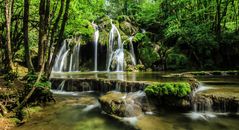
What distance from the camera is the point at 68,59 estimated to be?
25.2 meters

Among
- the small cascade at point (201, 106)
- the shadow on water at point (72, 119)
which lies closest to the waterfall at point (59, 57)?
the shadow on water at point (72, 119)

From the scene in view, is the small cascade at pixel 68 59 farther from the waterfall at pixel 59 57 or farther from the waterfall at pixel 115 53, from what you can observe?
the waterfall at pixel 115 53

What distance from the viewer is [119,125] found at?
8.03 m

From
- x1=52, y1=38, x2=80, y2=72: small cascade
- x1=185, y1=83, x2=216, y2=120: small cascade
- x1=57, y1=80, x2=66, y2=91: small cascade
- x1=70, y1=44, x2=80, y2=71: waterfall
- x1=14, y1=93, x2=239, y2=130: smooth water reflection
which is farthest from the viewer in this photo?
x1=70, y1=44, x2=80, y2=71: waterfall

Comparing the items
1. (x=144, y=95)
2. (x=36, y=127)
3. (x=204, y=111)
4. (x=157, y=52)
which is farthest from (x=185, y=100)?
(x=157, y=52)

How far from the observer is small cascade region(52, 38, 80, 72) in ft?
81.9

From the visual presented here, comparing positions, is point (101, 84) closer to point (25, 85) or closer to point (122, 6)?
point (25, 85)

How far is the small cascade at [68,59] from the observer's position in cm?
2497

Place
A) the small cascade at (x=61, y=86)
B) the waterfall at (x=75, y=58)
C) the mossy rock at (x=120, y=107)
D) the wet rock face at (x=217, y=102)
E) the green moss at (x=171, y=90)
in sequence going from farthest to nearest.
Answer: the waterfall at (x=75, y=58) → the small cascade at (x=61, y=86) → the green moss at (x=171, y=90) → the wet rock face at (x=217, y=102) → the mossy rock at (x=120, y=107)

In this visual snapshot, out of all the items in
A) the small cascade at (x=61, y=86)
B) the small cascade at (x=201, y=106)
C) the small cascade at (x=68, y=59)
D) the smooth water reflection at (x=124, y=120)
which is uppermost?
the small cascade at (x=68, y=59)

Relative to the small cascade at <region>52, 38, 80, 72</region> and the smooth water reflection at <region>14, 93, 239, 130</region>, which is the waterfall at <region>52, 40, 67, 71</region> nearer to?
the small cascade at <region>52, 38, 80, 72</region>

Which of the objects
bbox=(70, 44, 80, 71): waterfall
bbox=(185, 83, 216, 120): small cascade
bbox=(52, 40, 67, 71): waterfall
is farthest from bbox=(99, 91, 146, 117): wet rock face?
bbox=(52, 40, 67, 71): waterfall

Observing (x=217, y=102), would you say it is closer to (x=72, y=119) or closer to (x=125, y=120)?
(x=125, y=120)

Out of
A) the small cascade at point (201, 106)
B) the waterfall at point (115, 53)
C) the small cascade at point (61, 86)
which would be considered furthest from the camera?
the waterfall at point (115, 53)
